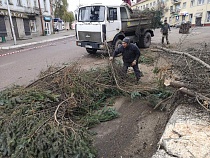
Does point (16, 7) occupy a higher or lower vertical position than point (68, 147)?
higher

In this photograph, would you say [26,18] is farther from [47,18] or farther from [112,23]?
[112,23]

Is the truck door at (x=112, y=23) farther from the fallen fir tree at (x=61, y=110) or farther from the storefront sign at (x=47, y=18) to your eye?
the storefront sign at (x=47, y=18)

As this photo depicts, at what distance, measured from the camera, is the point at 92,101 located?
425 centimetres

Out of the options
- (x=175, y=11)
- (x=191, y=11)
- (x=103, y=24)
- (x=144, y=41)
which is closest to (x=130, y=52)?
(x=103, y=24)

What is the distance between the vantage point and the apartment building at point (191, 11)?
37.4 metres

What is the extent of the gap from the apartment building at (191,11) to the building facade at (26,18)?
23153mm

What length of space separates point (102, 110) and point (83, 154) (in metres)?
1.55

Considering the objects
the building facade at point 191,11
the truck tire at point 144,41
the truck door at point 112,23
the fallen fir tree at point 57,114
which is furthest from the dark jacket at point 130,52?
the building facade at point 191,11

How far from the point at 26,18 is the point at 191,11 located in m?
36.3

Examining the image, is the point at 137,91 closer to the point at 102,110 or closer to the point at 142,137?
Result: the point at 102,110

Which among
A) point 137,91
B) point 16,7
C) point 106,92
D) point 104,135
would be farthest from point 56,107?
point 16,7

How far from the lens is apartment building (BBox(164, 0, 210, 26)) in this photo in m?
37.4

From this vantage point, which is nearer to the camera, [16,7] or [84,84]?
[84,84]

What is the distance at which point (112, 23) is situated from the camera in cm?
855
